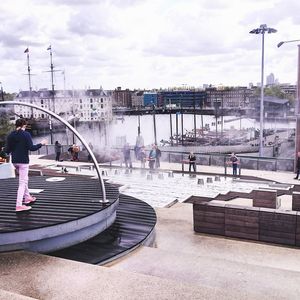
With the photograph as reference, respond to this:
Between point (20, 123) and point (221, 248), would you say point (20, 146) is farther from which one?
point (221, 248)

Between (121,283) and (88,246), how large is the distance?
7.84 ft

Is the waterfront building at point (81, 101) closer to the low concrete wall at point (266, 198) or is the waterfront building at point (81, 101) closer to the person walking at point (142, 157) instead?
the person walking at point (142, 157)

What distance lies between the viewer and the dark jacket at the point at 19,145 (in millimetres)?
7215

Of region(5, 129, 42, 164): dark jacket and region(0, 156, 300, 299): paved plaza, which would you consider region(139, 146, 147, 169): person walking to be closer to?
region(0, 156, 300, 299): paved plaza

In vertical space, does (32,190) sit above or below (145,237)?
above

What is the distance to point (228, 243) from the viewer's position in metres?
8.77

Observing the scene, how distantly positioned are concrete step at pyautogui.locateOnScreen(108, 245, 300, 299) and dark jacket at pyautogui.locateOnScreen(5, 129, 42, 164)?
8.55ft

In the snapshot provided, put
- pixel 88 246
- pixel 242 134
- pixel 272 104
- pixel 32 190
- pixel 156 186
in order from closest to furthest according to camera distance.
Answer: pixel 88 246 → pixel 32 190 → pixel 156 186 → pixel 242 134 → pixel 272 104

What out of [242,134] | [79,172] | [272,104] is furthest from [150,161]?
[272,104]

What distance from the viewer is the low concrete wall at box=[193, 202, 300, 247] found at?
27.9 feet

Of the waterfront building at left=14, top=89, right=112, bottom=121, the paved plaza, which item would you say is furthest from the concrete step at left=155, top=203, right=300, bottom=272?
the waterfront building at left=14, top=89, right=112, bottom=121

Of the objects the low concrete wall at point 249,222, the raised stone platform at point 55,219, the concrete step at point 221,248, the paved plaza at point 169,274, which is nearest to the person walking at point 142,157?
the concrete step at point 221,248

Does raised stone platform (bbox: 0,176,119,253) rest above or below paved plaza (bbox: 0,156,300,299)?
above

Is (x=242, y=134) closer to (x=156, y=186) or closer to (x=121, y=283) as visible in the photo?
(x=156, y=186)
